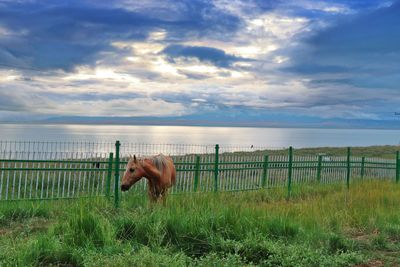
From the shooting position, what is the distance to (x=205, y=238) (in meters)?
6.30

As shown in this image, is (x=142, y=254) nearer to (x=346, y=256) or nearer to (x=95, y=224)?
(x=95, y=224)

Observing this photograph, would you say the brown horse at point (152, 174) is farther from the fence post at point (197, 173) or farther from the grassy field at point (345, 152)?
the grassy field at point (345, 152)

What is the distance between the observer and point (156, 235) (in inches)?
245

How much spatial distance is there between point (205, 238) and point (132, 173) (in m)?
3.29

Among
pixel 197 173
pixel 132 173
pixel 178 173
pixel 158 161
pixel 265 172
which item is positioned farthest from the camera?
pixel 265 172

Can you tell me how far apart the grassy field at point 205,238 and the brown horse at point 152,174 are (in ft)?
2.00

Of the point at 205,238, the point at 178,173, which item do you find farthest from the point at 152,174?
the point at 178,173

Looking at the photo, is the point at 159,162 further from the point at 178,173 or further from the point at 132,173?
the point at 178,173

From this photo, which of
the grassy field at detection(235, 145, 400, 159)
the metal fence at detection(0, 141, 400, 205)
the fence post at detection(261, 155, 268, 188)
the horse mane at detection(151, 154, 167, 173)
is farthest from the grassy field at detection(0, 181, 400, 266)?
the grassy field at detection(235, 145, 400, 159)

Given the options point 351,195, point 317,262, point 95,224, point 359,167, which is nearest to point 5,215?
point 95,224

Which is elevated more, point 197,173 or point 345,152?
point 345,152

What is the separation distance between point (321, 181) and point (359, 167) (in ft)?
10.4

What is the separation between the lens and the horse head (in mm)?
9000

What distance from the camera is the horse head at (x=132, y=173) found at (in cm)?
900
